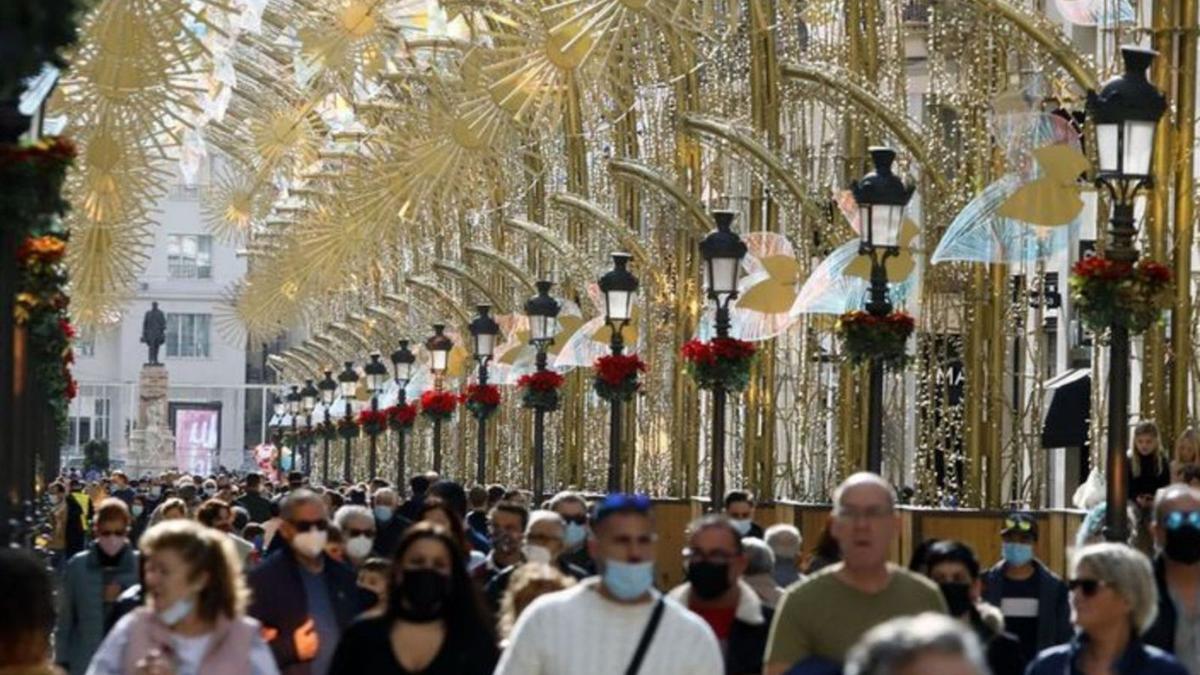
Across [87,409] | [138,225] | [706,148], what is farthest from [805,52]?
[87,409]

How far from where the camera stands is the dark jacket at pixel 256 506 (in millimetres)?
34094

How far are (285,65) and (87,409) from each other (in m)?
84.9

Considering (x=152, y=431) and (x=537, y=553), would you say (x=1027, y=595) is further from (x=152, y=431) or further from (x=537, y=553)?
(x=152, y=431)

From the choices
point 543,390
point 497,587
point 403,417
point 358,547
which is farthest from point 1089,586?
point 403,417

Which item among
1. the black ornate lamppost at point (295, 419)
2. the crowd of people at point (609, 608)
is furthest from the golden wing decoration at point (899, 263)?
the black ornate lamppost at point (295, 419)

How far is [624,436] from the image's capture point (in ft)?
156

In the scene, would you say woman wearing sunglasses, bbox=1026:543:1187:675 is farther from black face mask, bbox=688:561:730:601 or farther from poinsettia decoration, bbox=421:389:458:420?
poinsettia decoration, bbox=421:389:458:420

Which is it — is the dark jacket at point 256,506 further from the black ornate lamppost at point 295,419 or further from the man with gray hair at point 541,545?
the black ornate lamppost at point 295,419

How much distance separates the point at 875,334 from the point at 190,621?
1423 cm

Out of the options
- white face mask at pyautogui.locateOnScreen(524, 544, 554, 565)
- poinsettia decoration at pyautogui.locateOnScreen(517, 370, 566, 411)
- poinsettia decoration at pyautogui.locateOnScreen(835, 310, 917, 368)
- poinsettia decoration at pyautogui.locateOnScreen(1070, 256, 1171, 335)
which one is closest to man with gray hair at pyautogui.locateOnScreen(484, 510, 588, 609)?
white face mask at pyautogui.locateOnScreen(524, 544, 554, 565)

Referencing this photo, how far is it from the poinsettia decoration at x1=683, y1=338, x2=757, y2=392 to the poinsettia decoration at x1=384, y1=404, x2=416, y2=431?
3193cm

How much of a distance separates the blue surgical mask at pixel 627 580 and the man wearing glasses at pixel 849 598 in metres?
0.49

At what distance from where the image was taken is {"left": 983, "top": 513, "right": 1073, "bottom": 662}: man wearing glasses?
55.2 ft

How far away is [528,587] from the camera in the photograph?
43.6 feet
